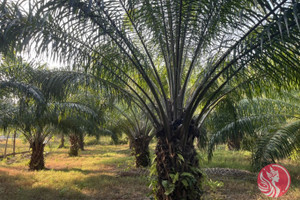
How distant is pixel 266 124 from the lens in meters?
8.26

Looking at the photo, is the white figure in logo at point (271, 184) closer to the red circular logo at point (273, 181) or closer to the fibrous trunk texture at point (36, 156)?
the red circular logo at point (273, 181)

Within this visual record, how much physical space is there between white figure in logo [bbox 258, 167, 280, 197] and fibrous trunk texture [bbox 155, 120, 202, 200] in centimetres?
222

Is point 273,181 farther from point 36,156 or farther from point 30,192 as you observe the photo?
point 36,156

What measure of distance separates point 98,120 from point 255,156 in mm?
5401

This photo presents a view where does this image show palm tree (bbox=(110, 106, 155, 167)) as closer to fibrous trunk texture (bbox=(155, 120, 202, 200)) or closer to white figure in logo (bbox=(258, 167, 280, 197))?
white figure in logo (bbox=(258, 167, 280, 197))

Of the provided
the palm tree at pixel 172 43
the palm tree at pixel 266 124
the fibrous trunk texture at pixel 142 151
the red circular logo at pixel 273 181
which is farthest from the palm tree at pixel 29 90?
the red circular logo at pixel 273 181

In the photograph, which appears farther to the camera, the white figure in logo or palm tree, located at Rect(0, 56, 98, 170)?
the white figure in logo

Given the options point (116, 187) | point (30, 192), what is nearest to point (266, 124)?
point (116, 187)

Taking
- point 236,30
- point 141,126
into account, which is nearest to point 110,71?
point 236,30

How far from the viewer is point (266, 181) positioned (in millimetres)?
6457

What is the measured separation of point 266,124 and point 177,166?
4707 millimetres

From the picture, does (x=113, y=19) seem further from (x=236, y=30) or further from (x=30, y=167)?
(x=30, y=167)

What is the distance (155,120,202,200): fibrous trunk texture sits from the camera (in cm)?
475

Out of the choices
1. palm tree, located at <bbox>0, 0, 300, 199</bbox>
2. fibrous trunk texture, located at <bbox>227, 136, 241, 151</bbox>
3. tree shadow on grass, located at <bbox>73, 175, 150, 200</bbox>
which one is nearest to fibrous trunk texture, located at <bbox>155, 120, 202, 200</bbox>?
palm tree, located at <bbox>0, 0, 300, 199</bbox>
